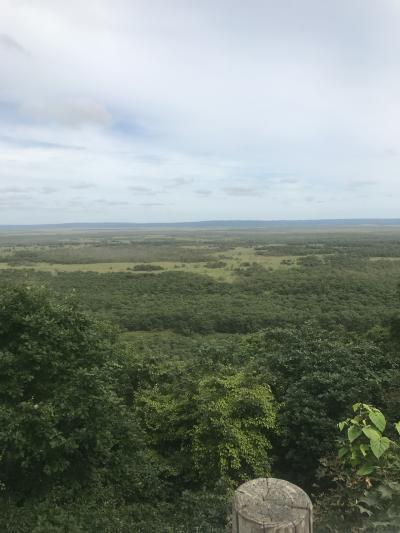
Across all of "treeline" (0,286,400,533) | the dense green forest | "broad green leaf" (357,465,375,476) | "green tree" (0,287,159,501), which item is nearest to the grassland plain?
the dense green forest

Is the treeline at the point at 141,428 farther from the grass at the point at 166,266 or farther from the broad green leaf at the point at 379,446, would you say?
the grass at the point at 166,266

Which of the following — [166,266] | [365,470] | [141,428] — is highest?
[365,470]

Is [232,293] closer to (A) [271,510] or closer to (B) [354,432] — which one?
(B) [354,432]

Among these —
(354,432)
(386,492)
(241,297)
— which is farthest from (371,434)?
(241,297)

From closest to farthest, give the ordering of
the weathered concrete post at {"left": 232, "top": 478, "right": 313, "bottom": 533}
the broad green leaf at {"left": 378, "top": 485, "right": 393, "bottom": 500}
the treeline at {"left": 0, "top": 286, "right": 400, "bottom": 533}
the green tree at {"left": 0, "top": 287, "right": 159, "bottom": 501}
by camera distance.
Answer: the weathered concrete post at {"left": 232, "top": 478, "right": 313, "bottom": 533}, the broad green leaf at {"left": 378, "top": 485, "right": 393, "bottom": 500}, the treeline at {"left": 0, "top": 286, "right": 400, "bottom": 533}, the green tree at {"left": 0, "top": 287, "right": 159, "bottom": 501}

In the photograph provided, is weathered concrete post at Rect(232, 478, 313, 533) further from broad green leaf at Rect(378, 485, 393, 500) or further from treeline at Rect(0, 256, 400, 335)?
treeline at Rect(0, 256, 400, 335)

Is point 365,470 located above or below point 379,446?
below

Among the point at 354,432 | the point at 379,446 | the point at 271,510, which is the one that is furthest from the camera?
the point at 354,432

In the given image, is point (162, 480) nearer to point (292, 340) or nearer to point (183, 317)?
point (292, 340)

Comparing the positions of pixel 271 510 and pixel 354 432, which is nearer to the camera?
pixel 271 510
